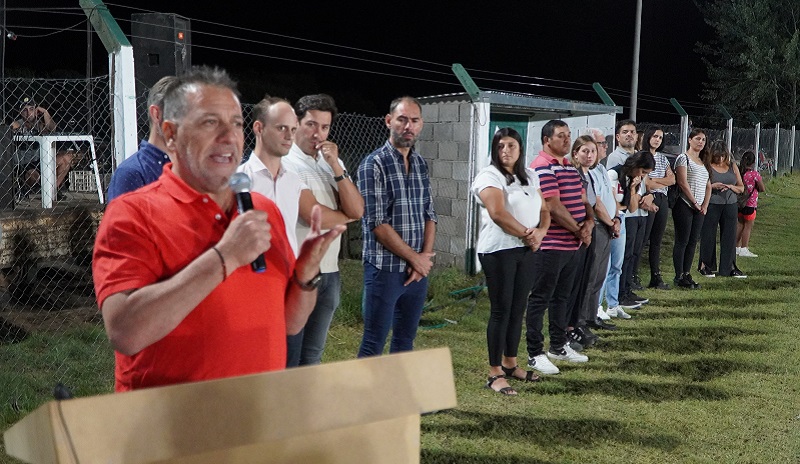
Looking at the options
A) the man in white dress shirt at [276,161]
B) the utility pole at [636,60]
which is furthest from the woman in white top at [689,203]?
the man in white dress shirt at [276,161]

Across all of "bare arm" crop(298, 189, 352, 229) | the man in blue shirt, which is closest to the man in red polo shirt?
the man in blue shirt

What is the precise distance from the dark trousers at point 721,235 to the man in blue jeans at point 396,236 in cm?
682

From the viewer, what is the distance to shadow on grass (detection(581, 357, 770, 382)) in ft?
20.8

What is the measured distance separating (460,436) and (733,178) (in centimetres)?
720

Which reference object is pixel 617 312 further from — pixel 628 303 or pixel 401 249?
pixel 401 249

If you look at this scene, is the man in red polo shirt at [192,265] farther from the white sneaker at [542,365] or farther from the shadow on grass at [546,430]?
the white sneaker at [542,365]

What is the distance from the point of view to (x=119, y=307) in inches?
71.6

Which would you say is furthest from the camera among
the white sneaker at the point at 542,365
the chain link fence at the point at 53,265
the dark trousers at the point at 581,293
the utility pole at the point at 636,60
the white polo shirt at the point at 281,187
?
the utility pole at the point at 636,60

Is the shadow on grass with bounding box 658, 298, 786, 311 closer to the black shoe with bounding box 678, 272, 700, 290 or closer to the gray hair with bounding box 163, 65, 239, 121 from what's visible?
the black shoe with bounding box 678, 272, 700, 290

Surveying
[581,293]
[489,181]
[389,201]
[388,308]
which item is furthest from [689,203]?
[388,308]

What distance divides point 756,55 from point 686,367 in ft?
104

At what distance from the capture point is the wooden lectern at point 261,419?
4.31ft

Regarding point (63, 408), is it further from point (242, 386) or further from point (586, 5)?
point (586, 5)

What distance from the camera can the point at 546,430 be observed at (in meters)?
4.95
